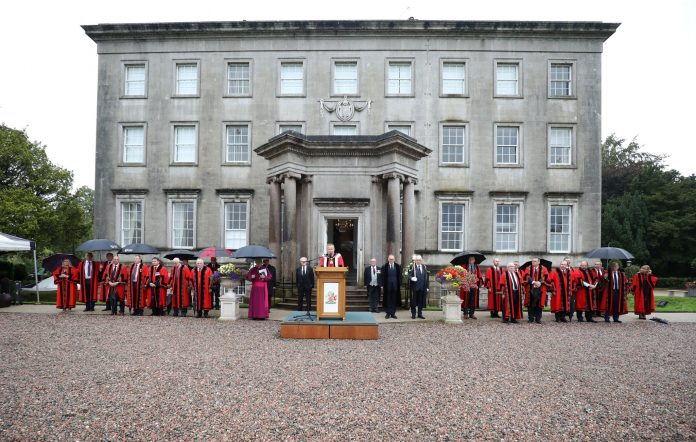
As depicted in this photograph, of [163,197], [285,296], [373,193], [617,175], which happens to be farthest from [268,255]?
[617,175]

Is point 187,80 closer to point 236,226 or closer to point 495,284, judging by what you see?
point 236,226

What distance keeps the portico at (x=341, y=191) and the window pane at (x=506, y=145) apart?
7524mm

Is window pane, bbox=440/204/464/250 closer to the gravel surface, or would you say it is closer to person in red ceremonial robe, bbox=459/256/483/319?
person in red ceremonial robe, bbox=459/256/483/319

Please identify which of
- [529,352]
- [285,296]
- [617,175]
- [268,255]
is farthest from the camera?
[617,175]

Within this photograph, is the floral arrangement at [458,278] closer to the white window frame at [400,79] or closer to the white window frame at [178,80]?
the white window frame at [400,79]

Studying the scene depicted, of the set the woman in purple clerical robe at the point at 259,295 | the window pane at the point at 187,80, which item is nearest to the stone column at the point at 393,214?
the woman in purple clerical robe at the point at 259,295

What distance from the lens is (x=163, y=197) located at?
2466cm

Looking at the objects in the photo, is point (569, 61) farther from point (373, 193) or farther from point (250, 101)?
point (250, 101)

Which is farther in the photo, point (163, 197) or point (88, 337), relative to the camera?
point (163, 197)

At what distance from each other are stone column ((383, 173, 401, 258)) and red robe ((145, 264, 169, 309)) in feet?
26.1

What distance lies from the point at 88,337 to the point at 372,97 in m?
18.0

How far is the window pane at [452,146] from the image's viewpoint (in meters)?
24.2

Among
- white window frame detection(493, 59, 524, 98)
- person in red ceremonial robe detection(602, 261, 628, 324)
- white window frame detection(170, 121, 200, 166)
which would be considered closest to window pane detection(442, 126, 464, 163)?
white window frame detection(493, 59, 524, 98)

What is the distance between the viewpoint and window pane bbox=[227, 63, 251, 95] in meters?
24.9
